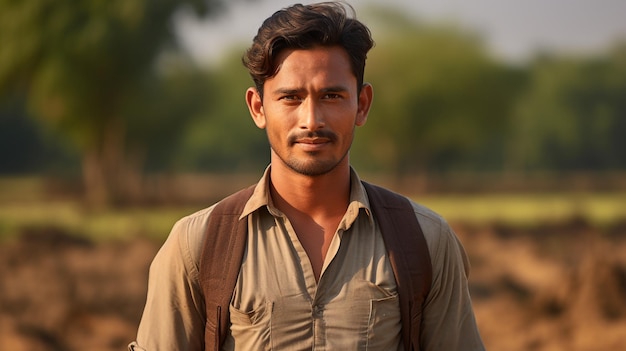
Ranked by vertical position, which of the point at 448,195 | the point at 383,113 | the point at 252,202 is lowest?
the point at 252,202

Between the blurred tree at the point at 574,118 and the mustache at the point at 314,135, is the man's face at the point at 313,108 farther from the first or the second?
the blurred tree at the point at 574,118

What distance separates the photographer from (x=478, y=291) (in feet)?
38.9

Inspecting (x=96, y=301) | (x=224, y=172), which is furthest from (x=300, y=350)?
(x=224, y=172)

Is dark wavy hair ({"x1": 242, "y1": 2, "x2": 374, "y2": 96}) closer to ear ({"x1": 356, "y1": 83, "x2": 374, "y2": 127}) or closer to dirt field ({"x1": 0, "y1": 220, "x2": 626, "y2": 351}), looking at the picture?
ear ({"x1": 356, "y1": 83, "x2": 374, "y2": 127})

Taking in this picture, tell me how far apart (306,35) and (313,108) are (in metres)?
0.17

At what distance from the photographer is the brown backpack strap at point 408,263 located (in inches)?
82.4

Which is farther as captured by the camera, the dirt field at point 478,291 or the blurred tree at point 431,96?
the blurred tree at point 431,96

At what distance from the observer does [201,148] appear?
15555 mm

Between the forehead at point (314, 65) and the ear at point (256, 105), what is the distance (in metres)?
0.13

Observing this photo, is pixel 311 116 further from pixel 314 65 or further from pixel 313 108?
pixel 314 65

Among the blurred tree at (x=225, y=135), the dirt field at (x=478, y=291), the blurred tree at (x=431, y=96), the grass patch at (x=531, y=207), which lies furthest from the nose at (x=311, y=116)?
the blurred tree at (x=431, y=96)

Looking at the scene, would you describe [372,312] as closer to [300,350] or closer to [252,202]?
[300,350]

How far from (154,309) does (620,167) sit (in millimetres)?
13592

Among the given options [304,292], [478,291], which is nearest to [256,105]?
[304,292]
